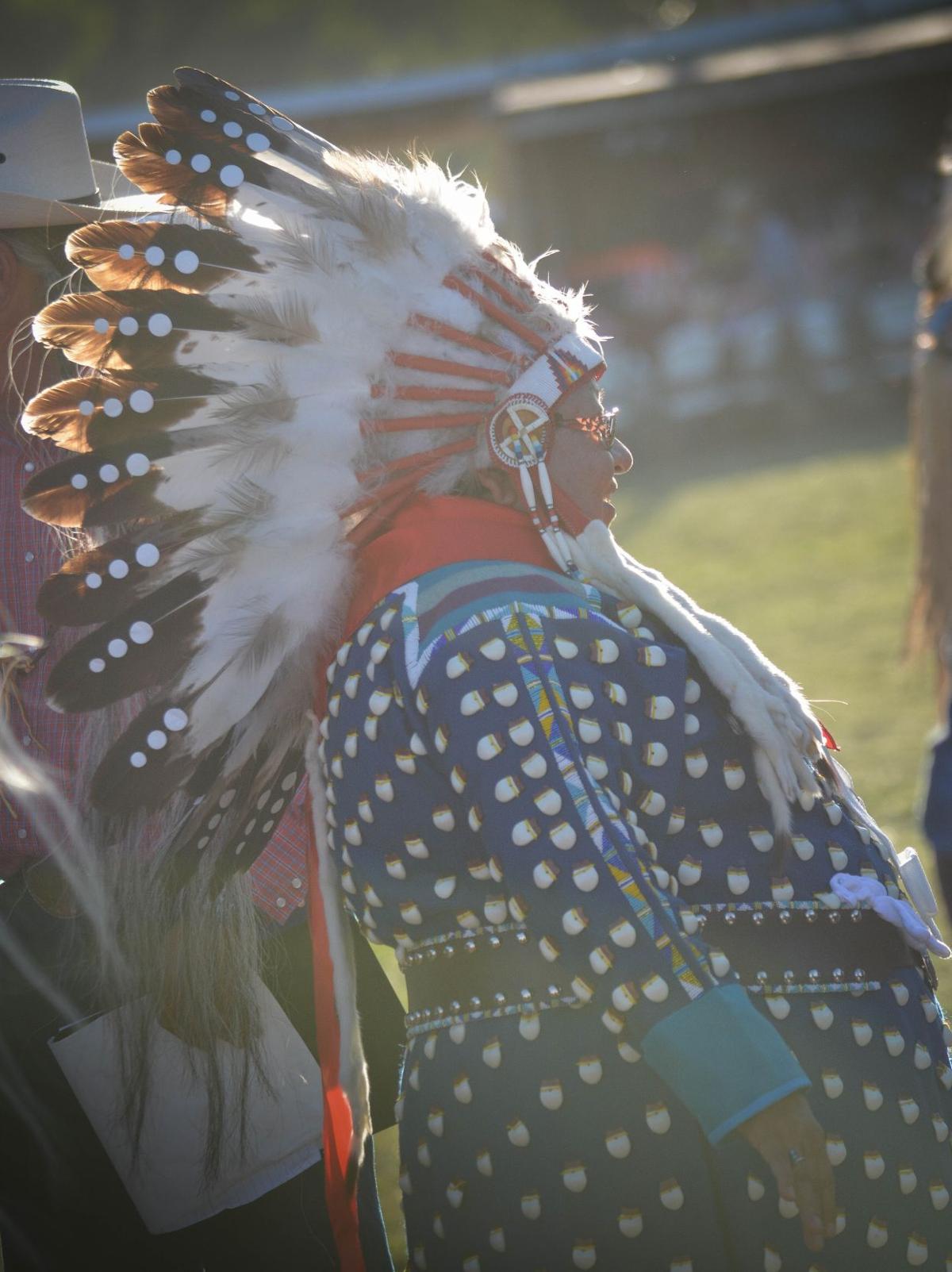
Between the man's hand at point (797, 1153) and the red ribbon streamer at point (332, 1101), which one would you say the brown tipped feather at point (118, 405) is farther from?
the man's hand at point (797, 1153)

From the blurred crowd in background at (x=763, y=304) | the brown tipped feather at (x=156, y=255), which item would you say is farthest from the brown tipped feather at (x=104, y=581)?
the blurred crowd in background at (x=763, y=304)

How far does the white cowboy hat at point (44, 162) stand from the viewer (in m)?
2.26

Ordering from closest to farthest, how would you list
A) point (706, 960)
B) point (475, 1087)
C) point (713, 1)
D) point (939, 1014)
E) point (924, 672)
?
1. point (706, 960)
2. point (475, 1087)
3. point (939, 1014)
4. point (924, 672)
5. point (713, 1)

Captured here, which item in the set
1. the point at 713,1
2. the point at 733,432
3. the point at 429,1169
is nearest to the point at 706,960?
the point at 429,1169

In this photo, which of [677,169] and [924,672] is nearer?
[924,672]

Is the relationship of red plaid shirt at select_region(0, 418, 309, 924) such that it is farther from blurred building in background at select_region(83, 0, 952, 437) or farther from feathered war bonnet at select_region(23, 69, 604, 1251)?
blurred building in background at select_region(83, 0, 952, 437)

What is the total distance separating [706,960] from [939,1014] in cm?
52

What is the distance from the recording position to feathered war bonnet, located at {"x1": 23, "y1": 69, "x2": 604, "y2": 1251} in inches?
70.5

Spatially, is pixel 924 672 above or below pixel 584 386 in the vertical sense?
below

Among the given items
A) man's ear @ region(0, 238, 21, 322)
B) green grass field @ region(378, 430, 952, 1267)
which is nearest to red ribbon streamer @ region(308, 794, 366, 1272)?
green grass field @ region(378, 430, 952, 1267)

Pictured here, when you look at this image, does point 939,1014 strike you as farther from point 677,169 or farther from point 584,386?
point 677,169

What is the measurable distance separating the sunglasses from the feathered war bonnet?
45 mm

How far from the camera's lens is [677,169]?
1862 cm

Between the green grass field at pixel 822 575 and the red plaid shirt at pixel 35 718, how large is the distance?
1208mm
